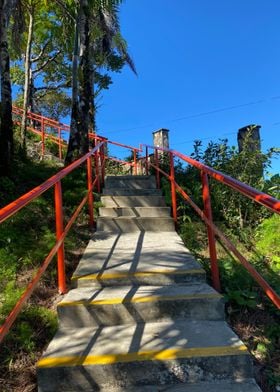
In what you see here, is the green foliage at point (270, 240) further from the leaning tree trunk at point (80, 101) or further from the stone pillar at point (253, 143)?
the leaning tree trunk at point (80, 101)

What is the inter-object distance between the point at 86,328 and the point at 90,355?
0.48 meters

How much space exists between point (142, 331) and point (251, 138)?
4878 millimetres

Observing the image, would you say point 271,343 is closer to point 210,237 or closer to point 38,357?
point 210,237

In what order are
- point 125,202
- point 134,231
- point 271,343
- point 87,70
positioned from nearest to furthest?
1. point 271,343
2. point 134,231
3. point 125,202
4. point 87,70

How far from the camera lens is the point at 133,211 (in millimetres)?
5793

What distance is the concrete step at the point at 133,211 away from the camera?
579cm

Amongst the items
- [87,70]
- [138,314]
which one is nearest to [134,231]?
[138,314]

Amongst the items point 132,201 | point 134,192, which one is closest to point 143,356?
point 132,201

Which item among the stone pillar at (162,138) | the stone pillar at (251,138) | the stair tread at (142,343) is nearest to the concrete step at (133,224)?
the stone pillar at (251,138)

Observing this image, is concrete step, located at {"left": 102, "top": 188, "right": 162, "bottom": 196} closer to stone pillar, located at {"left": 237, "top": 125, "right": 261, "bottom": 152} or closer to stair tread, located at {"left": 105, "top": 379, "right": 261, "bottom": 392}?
stone pillar, located at {"left": 237, "top": 125, "right": 261, "bottom": 152}

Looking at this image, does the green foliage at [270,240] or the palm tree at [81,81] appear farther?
the palm tree at [81,81]

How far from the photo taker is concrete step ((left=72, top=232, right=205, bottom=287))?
3.53 meters

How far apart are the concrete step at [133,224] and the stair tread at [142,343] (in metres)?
2.39

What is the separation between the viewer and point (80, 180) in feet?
24.3
